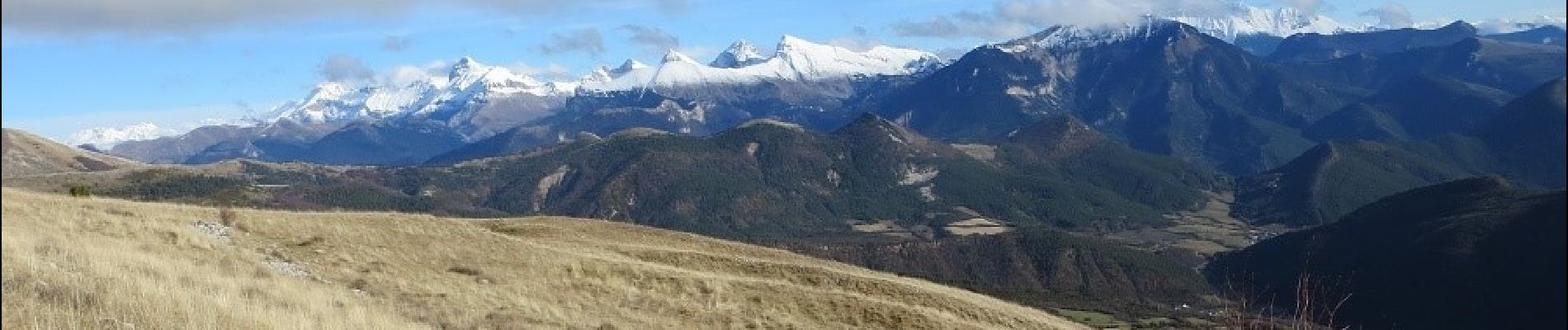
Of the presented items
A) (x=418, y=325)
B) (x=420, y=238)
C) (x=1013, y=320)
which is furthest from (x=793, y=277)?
(x=418, y=325)

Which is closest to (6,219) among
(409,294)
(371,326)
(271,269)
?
(271,269)

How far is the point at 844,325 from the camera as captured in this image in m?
38.1

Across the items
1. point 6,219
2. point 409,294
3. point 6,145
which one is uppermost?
point 6,145

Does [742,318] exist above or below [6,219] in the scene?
below

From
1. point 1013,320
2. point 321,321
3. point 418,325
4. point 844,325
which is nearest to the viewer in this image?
point 321,321

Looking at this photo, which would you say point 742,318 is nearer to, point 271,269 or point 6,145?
point 271,269

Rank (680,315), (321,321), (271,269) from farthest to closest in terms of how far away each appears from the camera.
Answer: (680,315)
(271,269)
(321,321)

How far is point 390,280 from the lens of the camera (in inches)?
1369

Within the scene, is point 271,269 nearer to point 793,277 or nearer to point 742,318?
point 742,318

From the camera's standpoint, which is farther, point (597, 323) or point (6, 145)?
point (597, 323)

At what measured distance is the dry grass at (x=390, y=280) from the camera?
708 inches

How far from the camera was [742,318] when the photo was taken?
35938 mm

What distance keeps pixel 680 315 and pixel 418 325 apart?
44.3ft

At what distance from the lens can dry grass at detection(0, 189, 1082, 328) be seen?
59.0 ft
